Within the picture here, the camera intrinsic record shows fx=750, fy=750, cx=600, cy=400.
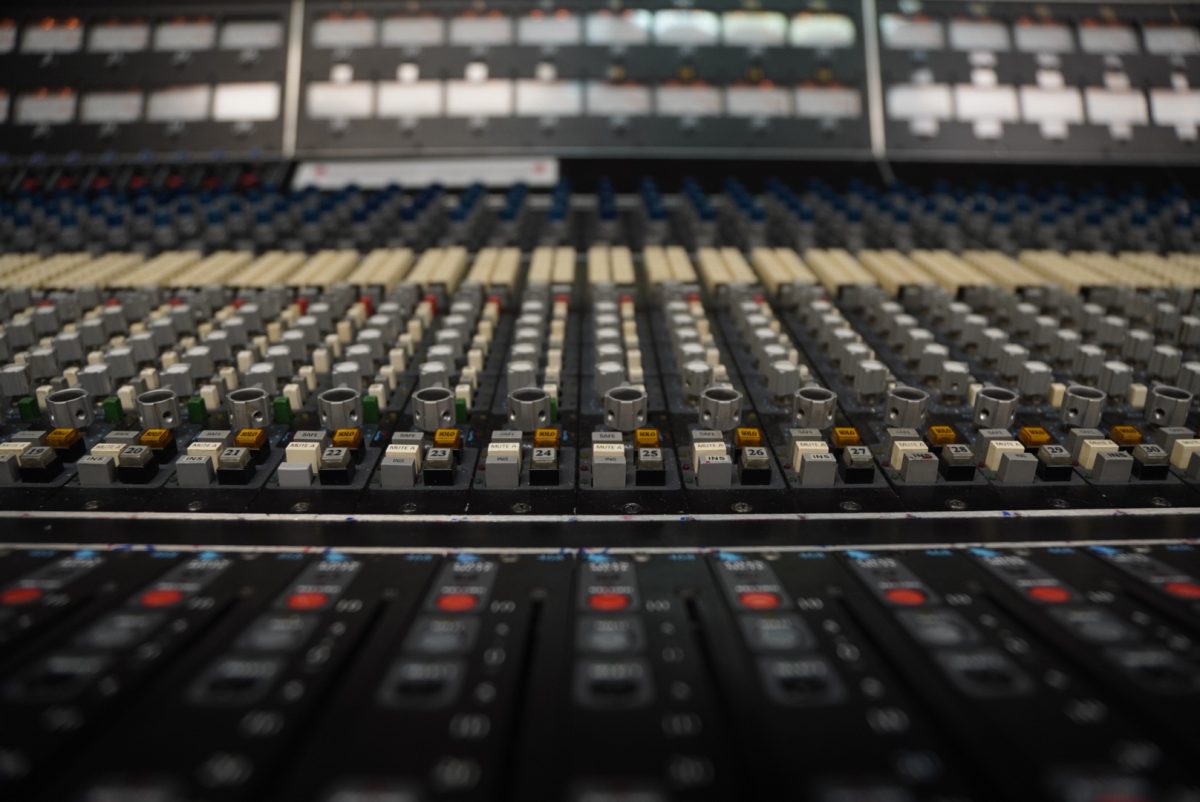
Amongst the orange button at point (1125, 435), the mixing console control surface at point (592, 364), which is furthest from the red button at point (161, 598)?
the orange button at point (1125, 435)

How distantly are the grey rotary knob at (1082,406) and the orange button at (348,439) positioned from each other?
5.92ft

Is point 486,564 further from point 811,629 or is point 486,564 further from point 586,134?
point 586,134

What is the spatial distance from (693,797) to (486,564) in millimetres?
642

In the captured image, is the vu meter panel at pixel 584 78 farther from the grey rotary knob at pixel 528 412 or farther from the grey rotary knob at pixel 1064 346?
the grey rotary knob at pixel 528 412

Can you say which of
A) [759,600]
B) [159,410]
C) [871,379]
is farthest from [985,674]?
[159,410]

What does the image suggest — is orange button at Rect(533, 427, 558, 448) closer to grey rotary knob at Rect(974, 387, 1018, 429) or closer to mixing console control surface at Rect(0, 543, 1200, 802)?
mixing console control surface at Rect(0, 543, 1200, 802)

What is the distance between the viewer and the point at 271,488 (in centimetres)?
172

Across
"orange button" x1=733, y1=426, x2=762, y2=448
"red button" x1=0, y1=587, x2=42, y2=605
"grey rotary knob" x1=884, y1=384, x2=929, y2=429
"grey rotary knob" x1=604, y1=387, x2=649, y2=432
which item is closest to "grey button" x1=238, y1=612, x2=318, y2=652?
"red button" x1=0, y1=587, x2=42, y2=605

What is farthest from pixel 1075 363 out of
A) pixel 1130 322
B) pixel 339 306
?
pixel 339 306

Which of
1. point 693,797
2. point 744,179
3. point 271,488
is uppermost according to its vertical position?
point 744,179

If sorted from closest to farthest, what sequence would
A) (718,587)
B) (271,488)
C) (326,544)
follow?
(718,587), (326,544), (271,488)

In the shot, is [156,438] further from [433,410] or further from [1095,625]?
[1095,625]

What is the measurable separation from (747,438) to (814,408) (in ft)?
0.80

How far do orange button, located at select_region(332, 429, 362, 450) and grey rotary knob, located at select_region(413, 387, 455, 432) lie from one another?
0.16 meters
